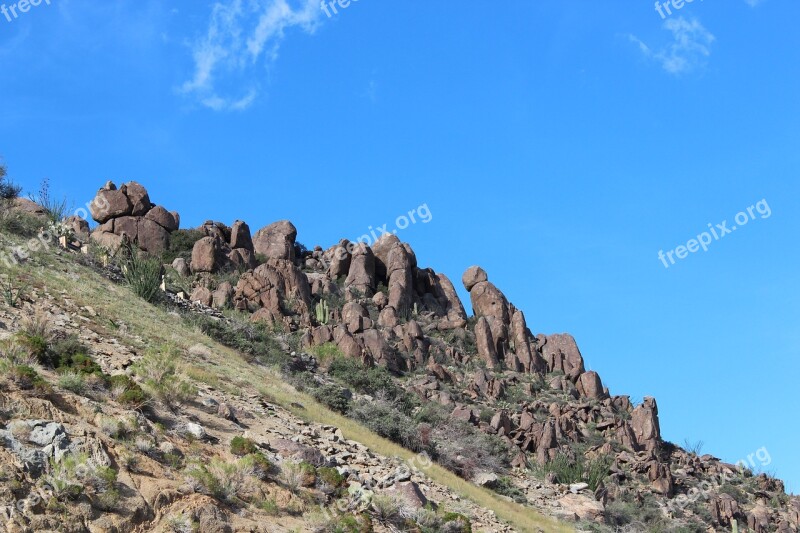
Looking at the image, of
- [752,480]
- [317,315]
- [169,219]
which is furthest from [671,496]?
[169,219]

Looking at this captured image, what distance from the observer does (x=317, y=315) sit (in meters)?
45.9

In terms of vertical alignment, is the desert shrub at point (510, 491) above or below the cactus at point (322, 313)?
below

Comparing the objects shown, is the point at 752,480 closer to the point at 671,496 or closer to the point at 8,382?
the point at 671,496

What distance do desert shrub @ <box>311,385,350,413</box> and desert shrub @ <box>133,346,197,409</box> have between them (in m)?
9.68

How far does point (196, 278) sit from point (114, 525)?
36.1 meters

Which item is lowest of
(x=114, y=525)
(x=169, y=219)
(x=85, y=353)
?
(x=114, y=525)

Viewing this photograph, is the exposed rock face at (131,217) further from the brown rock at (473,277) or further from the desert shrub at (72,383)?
the desert shrub at (72,383)

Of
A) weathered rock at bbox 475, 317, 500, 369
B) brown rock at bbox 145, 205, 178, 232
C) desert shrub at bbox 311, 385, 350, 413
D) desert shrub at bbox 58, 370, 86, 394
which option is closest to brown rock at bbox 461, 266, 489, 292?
weathered rock at bbox 475, 317, 500, 369

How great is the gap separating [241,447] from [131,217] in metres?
38.6

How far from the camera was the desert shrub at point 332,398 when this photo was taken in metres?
29.2

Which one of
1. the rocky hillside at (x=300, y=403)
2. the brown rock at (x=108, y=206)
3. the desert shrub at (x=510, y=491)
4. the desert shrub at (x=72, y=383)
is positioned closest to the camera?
the rocky hillside at (x=300, y=403)

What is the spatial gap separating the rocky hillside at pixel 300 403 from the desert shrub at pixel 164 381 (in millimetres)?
59

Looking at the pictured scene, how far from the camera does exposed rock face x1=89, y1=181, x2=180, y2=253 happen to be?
51.8 m

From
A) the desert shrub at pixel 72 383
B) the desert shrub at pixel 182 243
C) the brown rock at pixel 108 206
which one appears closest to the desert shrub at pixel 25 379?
the desert shrub at pixel 72 383
